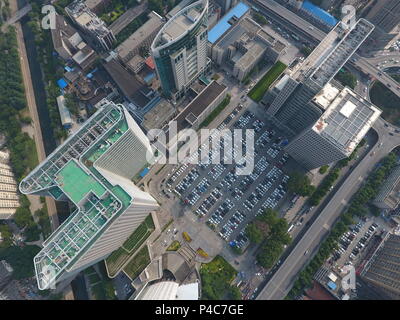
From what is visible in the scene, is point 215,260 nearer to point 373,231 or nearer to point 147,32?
point 373,231

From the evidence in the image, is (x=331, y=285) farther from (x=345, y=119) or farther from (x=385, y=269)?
(x=345, y=119)

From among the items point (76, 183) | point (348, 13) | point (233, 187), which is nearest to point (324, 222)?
point (233, 187)

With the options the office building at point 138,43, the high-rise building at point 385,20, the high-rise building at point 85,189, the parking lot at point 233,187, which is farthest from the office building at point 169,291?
the high-rise building at point 385,20

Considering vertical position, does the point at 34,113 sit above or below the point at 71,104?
below

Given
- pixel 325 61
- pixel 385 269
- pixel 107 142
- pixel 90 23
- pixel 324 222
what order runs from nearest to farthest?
pixel 107 142 < pixel 325 61 < pixel 385 269 < pixel 324 222 < pixel 90 23

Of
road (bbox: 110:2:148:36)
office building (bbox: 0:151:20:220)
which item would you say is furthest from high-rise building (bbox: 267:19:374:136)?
office building (bbox: 0:151:20:220)

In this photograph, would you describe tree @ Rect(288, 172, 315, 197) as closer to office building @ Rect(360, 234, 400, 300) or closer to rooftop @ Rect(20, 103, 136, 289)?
office building @ Rect(360, 234, 400, 300)
